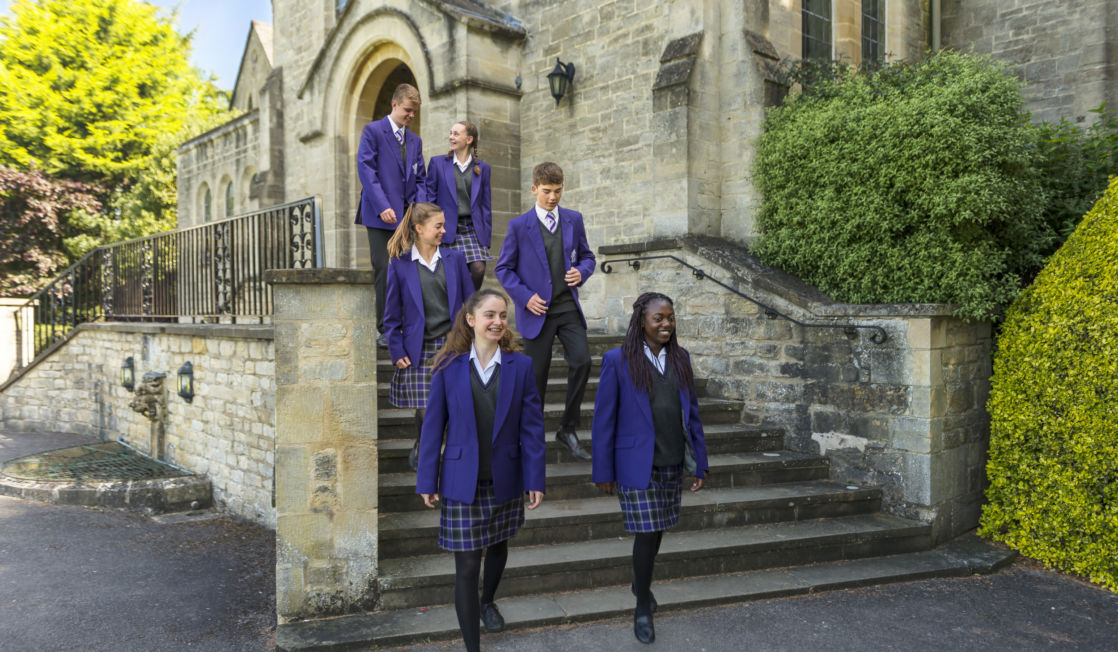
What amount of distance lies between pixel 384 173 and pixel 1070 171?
5.96m

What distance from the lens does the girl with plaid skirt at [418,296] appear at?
4.28 metres

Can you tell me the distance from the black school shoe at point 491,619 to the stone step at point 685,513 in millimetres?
733

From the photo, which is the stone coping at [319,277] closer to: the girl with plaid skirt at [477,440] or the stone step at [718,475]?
the girl with plaid skirt at [477,440]

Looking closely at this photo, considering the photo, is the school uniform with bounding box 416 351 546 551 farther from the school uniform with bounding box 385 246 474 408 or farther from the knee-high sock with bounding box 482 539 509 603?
the school uniform with bounding box 385 246 474 408

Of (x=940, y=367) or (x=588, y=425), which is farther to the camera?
(x=588, y=425)

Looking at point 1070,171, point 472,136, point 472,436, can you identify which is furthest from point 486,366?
point 1070,171

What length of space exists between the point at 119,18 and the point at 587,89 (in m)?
20.5

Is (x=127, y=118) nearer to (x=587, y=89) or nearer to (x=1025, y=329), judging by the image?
(x=587, y=89)

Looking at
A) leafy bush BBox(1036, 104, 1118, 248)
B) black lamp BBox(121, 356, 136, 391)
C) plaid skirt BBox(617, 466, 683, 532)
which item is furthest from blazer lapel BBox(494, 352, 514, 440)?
black lamp BBox(121, 356, 136, 391)

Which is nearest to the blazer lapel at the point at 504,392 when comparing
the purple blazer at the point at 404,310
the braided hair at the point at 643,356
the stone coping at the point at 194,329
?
the braided hair at the point at 643,356

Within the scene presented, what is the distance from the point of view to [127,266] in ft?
35.2

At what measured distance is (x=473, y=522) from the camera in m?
3.41

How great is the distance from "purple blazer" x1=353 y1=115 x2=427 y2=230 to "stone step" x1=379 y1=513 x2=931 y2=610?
8.08 feet

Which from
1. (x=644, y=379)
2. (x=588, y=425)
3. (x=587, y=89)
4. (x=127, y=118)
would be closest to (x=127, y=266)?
(x=587, y=89)
